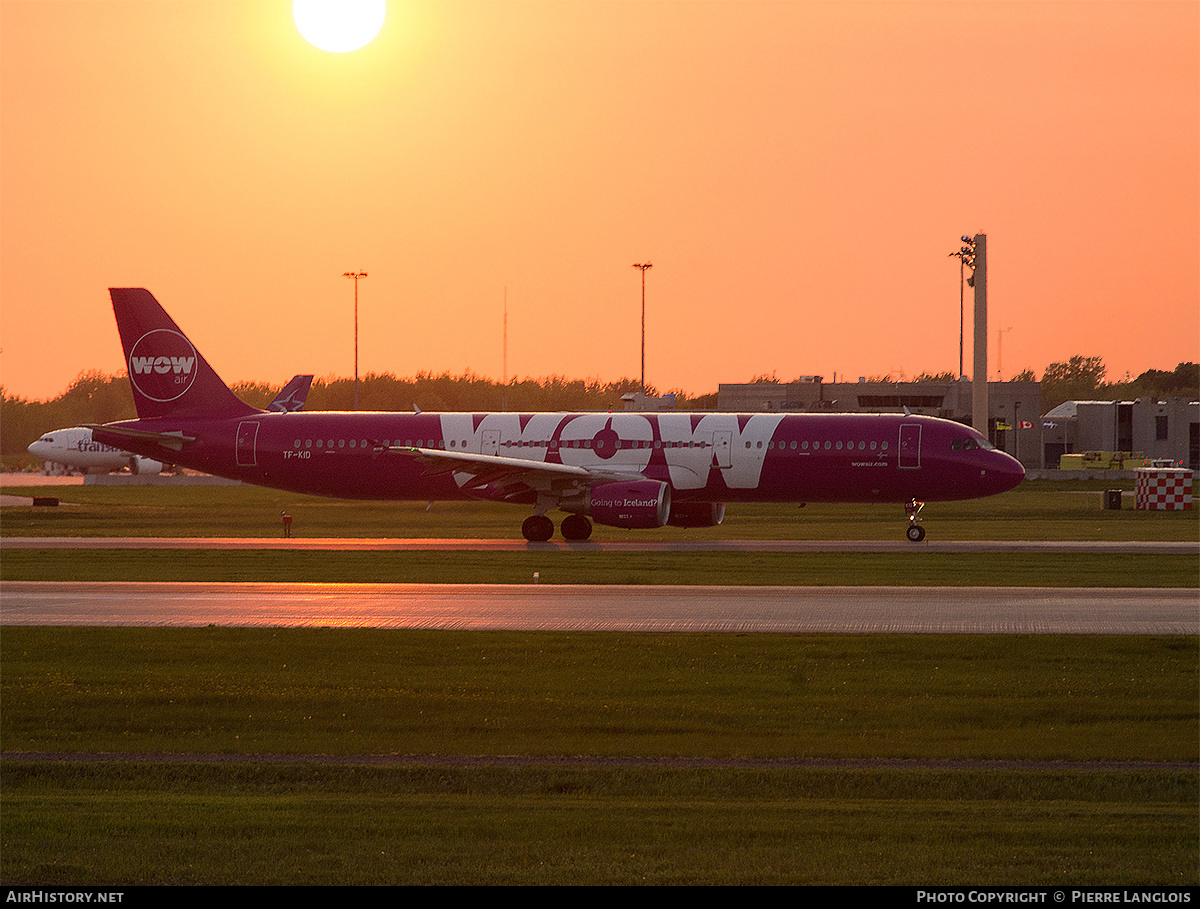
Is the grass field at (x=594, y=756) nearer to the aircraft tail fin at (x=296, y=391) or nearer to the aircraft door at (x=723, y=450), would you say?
the aircraft door at (x=723, y=450)

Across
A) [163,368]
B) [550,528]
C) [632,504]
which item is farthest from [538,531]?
[163,368]

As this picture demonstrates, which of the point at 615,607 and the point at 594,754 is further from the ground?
the point at 615,607

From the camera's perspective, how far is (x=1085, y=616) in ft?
84.4

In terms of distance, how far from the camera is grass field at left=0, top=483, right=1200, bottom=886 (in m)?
12.2

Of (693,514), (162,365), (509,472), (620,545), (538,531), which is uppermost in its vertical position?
(162,365)

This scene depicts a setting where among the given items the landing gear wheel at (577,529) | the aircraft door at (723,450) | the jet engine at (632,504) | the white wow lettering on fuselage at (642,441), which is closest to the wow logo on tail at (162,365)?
the white wow lettering on fuselage at (642,441)

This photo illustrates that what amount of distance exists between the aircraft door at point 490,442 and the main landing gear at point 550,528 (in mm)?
3486

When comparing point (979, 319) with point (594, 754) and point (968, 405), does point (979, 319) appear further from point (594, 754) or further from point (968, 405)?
point (594, 754)

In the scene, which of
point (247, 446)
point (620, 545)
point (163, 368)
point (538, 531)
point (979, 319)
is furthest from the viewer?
point (979, 319)

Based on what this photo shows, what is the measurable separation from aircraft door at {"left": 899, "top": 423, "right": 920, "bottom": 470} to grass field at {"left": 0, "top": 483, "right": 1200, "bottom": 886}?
868 inches

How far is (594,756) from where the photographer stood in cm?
1675

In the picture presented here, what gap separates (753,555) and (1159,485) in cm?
3323

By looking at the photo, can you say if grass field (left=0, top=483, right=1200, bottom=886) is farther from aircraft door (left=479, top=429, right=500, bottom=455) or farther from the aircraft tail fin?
the aircraft tail fin

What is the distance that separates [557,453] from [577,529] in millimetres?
3043
